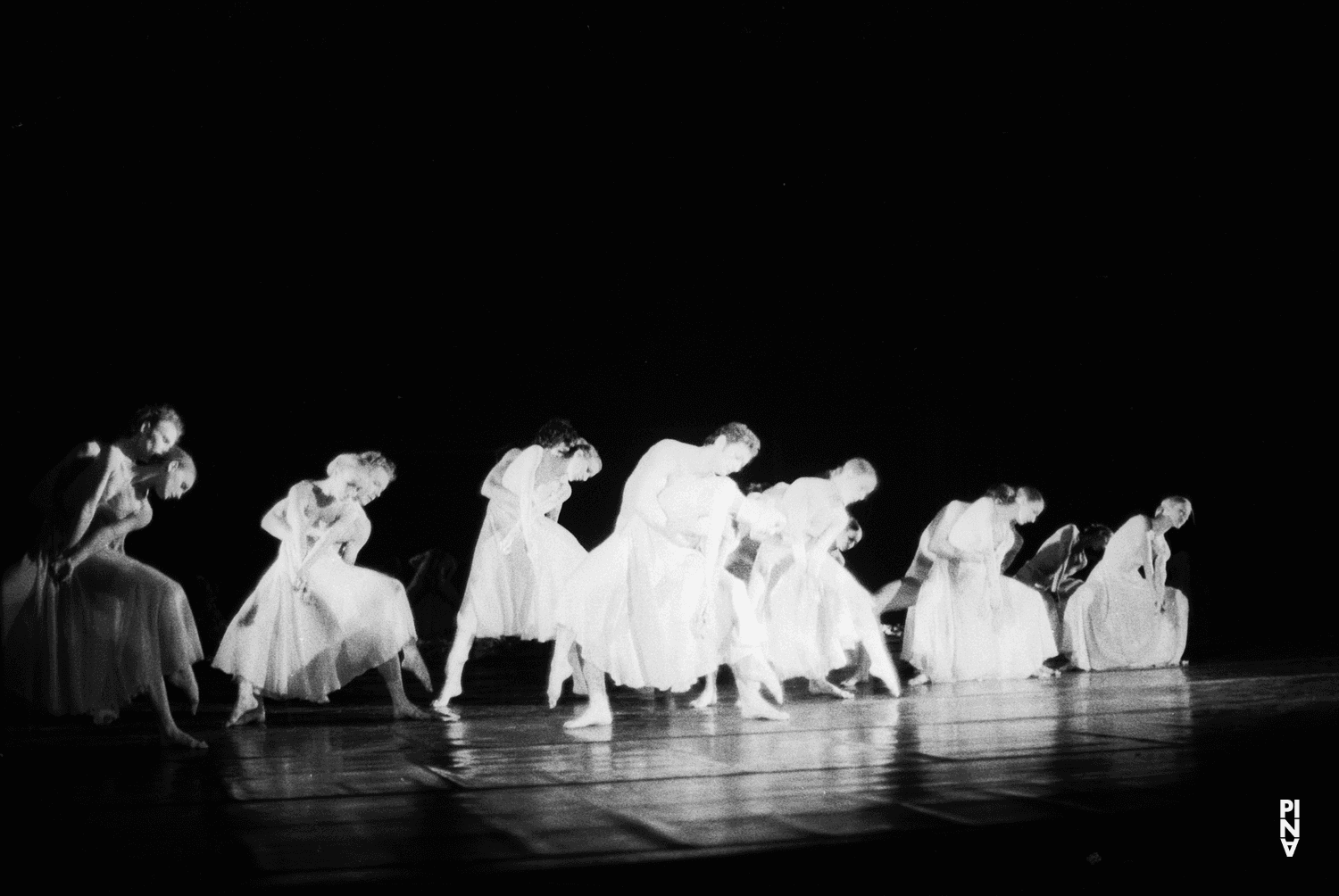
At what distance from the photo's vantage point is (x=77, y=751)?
5246mm

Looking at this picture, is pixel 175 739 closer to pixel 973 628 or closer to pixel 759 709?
pixel 759 709

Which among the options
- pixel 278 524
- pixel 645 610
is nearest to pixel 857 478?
pixel 645 610

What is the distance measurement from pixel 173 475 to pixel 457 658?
190cm

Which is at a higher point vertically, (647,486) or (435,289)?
(435,289)

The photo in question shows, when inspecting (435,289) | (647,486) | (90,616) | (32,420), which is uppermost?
(435,289)

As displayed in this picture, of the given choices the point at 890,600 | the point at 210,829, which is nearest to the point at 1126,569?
the point at 890,600

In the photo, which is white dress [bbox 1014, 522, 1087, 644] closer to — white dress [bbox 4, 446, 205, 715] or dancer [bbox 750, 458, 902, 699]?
dancer [bbox 750, 458, 902, 699]

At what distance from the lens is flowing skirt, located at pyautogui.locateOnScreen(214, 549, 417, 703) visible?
20.8ft

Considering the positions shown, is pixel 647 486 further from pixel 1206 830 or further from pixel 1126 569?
pixel 1126 569

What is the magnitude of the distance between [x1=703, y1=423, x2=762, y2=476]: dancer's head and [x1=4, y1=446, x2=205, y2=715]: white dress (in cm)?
241

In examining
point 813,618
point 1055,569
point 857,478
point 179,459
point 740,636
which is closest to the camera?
point 179,459

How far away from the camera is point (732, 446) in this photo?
19.8 feet

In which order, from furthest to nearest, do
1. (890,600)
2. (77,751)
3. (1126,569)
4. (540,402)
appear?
(540,402) < (1126,569) < (890,600) < (77,751)

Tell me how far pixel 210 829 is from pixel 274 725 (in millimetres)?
3129
